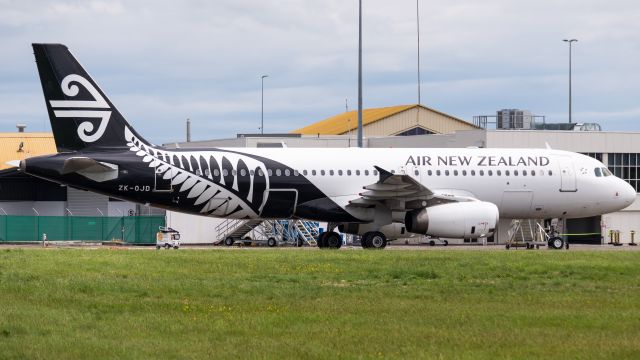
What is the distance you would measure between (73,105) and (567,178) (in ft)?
64.9

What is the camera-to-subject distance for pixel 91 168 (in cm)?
3997

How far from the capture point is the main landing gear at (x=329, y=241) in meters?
45.0

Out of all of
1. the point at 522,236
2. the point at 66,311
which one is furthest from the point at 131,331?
the point at 522,236

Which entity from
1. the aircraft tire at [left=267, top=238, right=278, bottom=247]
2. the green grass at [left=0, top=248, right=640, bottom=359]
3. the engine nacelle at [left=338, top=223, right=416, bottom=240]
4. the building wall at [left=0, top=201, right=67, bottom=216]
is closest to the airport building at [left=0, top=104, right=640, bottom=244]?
the building wall at [left=0, top=201, right=67, bottom=216]

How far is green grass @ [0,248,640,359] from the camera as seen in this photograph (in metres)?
16.2

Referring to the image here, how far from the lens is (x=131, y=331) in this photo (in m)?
17.7

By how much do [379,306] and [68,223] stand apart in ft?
151

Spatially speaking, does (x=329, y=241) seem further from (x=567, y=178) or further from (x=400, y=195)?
(x=567, y=178)

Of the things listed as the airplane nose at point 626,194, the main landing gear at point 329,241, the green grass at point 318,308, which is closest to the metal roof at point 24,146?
the main landing gear at point 329,241

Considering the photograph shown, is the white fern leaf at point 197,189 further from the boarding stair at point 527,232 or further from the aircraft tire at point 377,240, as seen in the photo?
the boarding stair at point 527,232

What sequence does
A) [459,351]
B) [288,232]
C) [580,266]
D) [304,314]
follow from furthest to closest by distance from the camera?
[288,232], [580,266], [304,314], [459,351]

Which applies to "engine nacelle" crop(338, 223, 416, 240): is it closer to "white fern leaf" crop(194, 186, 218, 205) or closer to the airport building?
"white fern leaf" crop(194, 186, 218, 205)

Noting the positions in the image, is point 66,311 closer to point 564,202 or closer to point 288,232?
point 564,202

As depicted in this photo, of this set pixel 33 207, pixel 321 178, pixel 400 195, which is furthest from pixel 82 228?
pixel 400 195
